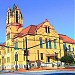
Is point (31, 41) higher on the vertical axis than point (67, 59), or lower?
higher

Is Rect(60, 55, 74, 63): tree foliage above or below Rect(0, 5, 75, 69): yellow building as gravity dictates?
below

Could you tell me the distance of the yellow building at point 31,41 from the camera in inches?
2739

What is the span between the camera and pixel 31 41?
2741 inches

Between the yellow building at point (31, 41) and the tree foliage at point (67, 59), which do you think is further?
the yellow building at point (31, 41)

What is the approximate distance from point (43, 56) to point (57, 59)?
4.45m

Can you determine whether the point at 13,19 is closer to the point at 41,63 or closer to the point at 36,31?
the point at 36,31

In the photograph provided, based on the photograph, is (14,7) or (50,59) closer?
(50,59)

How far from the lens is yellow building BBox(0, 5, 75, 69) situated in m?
69.6

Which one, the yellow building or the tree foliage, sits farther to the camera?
the yellow building

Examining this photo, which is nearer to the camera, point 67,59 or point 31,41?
point 67,59

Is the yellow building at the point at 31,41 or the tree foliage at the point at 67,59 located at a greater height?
the yellow building at the point at 31,41

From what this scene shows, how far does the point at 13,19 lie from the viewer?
7862cm

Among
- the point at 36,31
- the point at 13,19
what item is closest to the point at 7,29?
the point at 13,19

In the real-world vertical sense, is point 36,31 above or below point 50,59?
above
